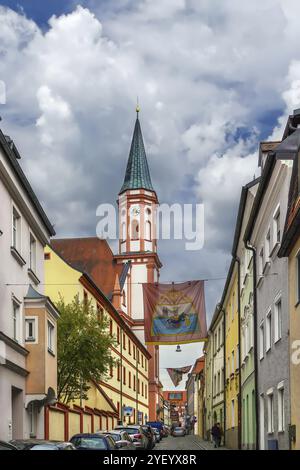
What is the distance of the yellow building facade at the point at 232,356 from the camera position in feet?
127

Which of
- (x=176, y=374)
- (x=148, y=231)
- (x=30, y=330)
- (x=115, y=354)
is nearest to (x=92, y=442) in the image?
(x=30, y=330)

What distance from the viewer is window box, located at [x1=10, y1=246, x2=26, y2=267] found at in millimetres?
23589

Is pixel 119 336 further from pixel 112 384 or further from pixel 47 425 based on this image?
pixel 47 425

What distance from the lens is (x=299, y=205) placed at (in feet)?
58.1

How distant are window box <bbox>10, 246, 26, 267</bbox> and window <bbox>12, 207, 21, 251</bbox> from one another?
32 centimetres

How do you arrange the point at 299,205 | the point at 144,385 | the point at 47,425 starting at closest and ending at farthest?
the point at 299,205 < the point at 47,425 < the point at 144,385

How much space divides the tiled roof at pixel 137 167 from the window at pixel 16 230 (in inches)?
2624

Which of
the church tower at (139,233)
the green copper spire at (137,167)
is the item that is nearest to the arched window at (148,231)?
the church tower at (139,233)

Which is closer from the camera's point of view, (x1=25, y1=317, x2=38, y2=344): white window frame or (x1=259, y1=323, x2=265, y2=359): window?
(x1=25, y1=317, x2=38, y2=344): white window frame

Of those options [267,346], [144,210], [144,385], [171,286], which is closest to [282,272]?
[267,346]

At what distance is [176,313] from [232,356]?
15.1 meters

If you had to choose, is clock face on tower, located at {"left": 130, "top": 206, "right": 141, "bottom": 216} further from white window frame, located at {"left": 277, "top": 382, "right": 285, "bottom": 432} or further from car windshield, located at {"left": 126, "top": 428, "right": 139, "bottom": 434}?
white window frame, located at {"left": 277, "top": 382, "right": 285, "bottom": 432}

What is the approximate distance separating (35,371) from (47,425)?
3.17 metres

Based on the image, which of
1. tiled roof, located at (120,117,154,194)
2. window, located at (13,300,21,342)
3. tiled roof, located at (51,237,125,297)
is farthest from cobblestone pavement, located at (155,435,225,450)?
tiled roof, located at (120,117,154,194)
